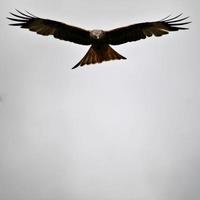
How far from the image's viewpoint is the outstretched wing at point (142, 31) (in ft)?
24.4

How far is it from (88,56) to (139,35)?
0.94m

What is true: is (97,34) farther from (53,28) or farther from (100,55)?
(53,28)

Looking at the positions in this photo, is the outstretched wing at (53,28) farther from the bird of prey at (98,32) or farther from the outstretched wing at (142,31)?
the outstretched wing at (142,31)

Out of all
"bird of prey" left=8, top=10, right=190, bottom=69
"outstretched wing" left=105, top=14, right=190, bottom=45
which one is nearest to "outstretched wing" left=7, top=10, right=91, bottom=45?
"bird of prey" left=8, top=10, right=190, bottom=69

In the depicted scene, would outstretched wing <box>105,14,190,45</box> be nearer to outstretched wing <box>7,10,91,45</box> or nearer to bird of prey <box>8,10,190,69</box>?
bird of prey <box>8,10,190,69</box>

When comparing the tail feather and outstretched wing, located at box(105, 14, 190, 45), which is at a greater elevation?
outstretched wing, located at box(105, 14, 190, 45)

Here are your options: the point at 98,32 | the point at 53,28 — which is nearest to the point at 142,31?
the point at 98,32

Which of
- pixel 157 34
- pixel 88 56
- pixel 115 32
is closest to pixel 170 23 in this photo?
pixel 157 34

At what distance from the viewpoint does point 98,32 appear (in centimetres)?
724

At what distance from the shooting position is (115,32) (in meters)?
7.43

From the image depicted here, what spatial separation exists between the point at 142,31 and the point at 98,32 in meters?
0.79

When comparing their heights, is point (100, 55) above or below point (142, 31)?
below

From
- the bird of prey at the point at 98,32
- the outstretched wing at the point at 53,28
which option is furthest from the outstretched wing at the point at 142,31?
the outstretched wing at the point at 53,28

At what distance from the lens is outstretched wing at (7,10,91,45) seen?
742 cm
